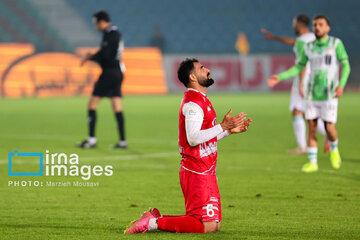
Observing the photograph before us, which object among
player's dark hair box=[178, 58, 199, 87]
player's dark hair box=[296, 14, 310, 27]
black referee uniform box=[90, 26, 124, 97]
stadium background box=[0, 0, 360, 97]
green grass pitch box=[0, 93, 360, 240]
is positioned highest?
stadium background box=[0, 0, 360, 97]

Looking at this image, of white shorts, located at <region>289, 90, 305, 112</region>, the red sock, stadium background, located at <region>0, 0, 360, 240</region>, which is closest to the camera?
the red sock

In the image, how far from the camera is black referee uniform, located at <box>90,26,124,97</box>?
12.0 m

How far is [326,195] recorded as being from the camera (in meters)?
7.35

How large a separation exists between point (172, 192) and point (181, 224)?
2224 millimetres

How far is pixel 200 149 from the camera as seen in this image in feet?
18.0

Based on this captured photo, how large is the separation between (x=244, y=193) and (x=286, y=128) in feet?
28.4

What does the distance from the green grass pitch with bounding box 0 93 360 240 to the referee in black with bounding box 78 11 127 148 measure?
0.36m

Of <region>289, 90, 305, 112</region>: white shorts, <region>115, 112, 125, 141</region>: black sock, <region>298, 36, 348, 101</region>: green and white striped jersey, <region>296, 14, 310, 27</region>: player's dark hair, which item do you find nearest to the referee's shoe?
<region>115, 112, 125, 141</region>: black sock

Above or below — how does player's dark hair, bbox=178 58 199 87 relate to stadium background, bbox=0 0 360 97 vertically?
below

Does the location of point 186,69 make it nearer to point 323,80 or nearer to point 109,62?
point 323,80

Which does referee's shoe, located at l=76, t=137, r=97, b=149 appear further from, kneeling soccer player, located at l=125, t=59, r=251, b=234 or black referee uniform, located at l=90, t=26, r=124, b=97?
kneeling soccer player, located at l=125, t=59, r=251, b=234

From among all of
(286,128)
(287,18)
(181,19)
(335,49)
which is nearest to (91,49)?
(181,19)

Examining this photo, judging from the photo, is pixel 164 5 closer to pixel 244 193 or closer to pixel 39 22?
pixel 39 22

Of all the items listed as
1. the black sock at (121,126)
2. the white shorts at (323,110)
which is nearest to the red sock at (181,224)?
the white shorts at (323,110)
